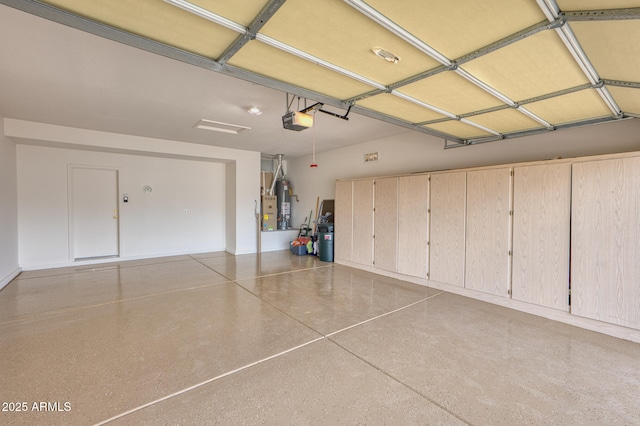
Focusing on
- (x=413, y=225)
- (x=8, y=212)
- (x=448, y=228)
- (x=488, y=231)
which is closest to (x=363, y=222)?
(x=413, y=225)

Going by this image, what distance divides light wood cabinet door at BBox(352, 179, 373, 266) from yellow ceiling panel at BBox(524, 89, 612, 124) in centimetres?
302

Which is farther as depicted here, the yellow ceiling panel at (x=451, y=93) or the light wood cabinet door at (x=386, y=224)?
the light wood cabinet door at (x=386, y=224)

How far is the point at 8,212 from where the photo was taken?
4.89m

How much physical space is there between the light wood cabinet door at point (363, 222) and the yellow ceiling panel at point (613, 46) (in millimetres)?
3854

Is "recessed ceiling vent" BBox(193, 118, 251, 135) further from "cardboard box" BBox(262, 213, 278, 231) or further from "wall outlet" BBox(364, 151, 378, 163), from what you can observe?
"cardboard box" BBox(262, 213, 278, 231)

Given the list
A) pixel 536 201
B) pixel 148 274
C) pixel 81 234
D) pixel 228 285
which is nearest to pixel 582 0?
pixel 536 201

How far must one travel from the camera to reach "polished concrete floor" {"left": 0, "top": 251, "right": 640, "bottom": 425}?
1888 mm

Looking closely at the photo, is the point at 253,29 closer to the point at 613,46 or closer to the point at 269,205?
the point at 613,46

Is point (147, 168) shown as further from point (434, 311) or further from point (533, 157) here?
point (533, 157)

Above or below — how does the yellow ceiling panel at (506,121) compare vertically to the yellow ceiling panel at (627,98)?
above

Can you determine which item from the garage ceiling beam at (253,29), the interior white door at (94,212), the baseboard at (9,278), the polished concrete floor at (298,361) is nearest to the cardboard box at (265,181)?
the interior white door at (94,212)

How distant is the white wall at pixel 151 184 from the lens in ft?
18.2

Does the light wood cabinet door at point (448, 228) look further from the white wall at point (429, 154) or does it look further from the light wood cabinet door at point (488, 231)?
the white wall at point (429, 154)

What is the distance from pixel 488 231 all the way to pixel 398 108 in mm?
2306
